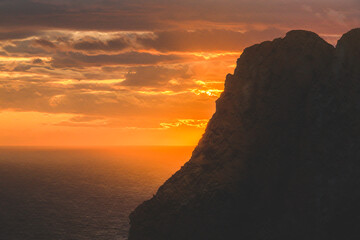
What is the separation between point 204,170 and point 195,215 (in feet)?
15.4

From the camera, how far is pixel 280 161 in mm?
42875

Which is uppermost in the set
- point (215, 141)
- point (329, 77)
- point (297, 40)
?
point (297, 40)

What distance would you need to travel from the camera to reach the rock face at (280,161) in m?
41.2

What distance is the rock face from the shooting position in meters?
41.2

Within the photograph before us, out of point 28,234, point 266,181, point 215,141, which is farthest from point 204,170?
point 28,234

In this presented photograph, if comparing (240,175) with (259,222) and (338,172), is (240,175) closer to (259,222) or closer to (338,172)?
(259,222)

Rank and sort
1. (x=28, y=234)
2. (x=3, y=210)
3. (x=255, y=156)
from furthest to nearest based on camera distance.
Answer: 1. (x=3, y=210)
2. (x=28, y=234)
3. (x=255, y=156)

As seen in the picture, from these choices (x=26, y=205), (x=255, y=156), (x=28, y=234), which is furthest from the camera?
(x=26, y=205)

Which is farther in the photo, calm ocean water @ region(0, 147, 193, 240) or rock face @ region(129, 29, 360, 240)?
calm ocean water @ region(0, 147, 193, 240)

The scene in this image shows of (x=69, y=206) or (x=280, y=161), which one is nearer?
(x=280, y=161)

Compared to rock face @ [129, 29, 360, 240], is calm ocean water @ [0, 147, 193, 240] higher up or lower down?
lower down

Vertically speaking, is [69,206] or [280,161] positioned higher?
[280,161]

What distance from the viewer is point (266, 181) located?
42875mm

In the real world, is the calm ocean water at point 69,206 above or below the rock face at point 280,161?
below
